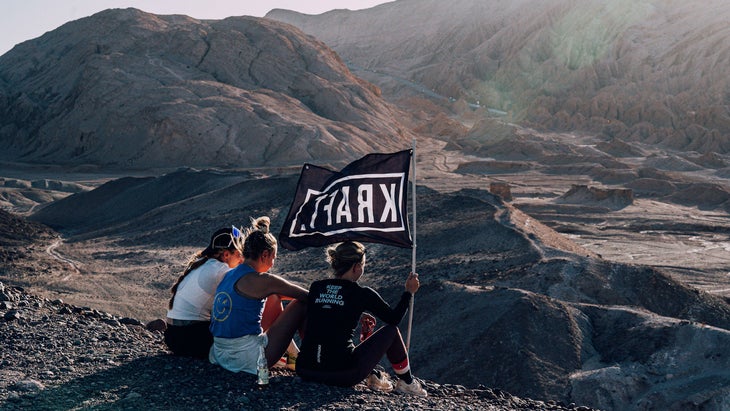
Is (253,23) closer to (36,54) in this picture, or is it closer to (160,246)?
(36,54)

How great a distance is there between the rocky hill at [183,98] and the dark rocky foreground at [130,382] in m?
34.3

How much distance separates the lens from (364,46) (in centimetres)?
12438

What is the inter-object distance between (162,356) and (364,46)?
121 metres

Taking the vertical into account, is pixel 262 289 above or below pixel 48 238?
above

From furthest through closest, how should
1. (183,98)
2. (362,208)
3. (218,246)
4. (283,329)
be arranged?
(183,98) → (362,208) → (218,246) → (283,329)

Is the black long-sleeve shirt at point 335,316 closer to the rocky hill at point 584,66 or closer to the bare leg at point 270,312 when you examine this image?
the bare leg at point 270,312

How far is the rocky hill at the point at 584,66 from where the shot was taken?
58344mm

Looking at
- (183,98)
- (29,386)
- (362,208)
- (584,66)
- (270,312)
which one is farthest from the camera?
(584,66)

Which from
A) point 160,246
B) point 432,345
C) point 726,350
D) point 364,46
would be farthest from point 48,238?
point 364,46

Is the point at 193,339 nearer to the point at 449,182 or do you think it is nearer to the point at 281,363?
the point at 281,363

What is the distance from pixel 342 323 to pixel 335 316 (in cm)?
7

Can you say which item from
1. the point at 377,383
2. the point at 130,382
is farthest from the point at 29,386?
the point at 377,383

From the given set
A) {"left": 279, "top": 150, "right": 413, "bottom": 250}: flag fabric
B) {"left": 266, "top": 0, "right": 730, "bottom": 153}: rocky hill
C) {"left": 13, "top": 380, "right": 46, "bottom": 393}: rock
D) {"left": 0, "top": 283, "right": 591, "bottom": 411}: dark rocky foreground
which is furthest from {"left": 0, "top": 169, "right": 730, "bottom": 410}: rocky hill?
{"left": 266, "top": 0, "right": 730, "bottom": 153}: rocky hill

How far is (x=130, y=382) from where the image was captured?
5273 millimetres
